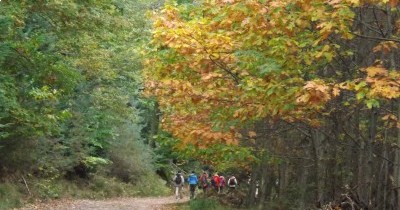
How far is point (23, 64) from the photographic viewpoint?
15.8 m

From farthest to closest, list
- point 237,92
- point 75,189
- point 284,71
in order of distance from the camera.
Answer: point 75,189, point 237,92, point 284,71

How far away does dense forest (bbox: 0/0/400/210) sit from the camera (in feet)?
28.2

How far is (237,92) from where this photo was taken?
10.1 m

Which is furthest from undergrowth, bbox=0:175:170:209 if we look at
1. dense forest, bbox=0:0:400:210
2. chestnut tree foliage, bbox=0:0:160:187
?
chestnut tree foliage, bbox=0:0:160:187

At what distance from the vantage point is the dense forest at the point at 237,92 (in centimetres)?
859

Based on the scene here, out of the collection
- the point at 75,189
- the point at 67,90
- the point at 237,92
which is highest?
the point at 67,90

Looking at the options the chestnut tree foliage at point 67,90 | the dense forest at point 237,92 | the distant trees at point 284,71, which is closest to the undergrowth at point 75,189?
the dense forest at point 237,92

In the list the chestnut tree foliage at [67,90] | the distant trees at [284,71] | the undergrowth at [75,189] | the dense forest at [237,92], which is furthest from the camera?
the undergrowth at [75,189]

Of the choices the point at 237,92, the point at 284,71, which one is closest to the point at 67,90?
the point at 237,92

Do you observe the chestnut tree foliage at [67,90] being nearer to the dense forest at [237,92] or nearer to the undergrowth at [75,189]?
the dense forest at [237,92]

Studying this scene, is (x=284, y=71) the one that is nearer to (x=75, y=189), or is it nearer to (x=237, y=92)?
(x=237, y=92)

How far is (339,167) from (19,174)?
14.6m

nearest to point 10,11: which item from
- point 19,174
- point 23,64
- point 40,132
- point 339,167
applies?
point 23,64

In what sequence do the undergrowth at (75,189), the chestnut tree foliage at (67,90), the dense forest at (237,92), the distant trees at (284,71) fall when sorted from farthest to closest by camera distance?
the undergrowth at (75,189)
the chestnut tree foliage at (67,90)
the dense forest at (237,92)
the distant trees at (284,71)
